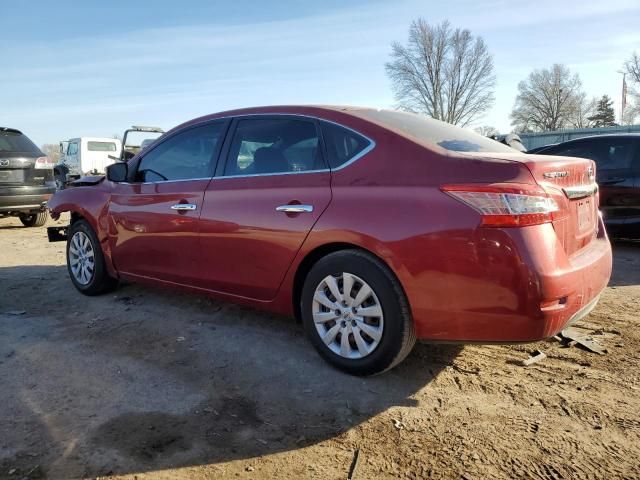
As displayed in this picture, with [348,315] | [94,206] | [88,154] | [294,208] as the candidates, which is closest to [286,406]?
[348,315]

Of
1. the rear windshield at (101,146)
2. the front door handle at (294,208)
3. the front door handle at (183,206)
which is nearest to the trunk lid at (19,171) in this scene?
the front door handle at (183,206)

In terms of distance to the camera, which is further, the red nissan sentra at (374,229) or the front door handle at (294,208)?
the front door handle at (294,208)

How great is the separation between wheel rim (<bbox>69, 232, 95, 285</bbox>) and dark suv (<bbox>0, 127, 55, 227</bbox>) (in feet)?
14.7

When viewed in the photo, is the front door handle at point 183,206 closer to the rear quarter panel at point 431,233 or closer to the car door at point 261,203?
the car door at point 261,203

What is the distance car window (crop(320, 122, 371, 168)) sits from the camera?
3.14 metres

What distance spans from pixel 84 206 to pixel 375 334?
331 cm

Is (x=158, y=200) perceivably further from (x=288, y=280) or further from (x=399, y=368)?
(x=399, y=368)

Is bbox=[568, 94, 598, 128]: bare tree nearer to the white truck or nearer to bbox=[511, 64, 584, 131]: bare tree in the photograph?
bbox=[511, 64, 584, 131]: bare tree

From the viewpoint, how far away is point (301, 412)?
2762mm

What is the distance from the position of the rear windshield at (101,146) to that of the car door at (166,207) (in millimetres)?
19387

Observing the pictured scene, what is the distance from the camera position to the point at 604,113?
242 ft

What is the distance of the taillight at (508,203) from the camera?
2559 mm

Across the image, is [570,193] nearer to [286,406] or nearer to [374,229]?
[374,229]

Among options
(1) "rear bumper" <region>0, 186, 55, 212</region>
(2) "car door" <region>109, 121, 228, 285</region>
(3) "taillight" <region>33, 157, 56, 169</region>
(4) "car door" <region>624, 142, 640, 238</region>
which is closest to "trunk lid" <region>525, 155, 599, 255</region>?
(2) "car door" <region>109, 121, 228, 285</region>
